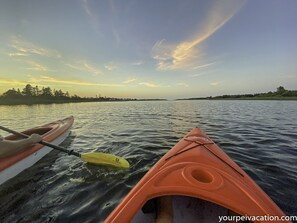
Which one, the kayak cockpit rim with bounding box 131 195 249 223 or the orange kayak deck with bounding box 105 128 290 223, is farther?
the kayak cockpit rim with bounding box 131 195 249 223

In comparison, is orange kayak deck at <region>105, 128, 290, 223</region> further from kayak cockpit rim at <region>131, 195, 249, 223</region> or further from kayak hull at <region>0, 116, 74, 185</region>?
kayak hull at <region>0, 116, 74, 185</region>

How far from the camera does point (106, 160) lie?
5438mm

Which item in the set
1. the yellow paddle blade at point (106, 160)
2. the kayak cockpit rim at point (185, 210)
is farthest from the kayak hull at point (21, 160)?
the kayak cockpit rim at point (185, 210)

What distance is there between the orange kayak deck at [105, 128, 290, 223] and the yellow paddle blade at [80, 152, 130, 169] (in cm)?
211

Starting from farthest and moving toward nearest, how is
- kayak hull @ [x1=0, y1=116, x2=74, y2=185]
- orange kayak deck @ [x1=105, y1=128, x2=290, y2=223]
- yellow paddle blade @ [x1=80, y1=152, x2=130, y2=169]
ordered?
yellow paddle blade @ [x1=80, y1=152, x2=130, y2=169] < kayak hull @ [x1=0, y1=116, x2=74, y2=185] < orange kayak deck @ [x1=105, y1=128, x2=290, y2=223]

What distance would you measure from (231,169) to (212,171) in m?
0.44

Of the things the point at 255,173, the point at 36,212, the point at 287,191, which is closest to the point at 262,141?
the point at 255,173

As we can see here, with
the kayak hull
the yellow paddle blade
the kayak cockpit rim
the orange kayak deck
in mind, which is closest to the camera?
the orange kayak deck

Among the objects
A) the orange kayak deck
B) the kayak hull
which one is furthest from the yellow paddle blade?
the orange kayak deck

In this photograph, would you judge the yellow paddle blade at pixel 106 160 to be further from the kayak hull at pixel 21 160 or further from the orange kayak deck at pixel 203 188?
the orange kayak deck at pixel 203 188

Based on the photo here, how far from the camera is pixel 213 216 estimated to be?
2838 mm

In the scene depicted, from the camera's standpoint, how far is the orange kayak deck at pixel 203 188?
214 cm

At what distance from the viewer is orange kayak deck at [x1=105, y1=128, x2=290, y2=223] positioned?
2141 millimetres

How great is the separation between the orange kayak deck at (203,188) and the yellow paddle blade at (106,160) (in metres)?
2.11
